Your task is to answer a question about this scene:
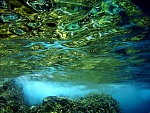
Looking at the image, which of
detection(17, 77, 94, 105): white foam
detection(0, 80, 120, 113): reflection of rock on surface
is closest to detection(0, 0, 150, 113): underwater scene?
detection(0, 80, 120, 113): reflection of rock on surface

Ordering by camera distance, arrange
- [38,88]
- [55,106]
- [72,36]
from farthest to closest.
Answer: [38,88] < [55,106] < [72,36]

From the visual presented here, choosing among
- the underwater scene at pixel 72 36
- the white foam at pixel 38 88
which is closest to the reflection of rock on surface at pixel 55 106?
the underwater scene at pixel 72 36

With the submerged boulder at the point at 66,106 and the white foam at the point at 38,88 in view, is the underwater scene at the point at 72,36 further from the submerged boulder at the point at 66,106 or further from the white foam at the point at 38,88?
the white foam at the point at 38,88

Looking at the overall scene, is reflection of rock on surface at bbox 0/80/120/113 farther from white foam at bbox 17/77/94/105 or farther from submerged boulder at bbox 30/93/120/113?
white foam at bbox 17/77/94/105

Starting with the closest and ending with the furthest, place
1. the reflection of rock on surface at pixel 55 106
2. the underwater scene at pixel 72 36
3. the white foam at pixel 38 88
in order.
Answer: the underwater scene at pixel 72 36
the reflection of rock on surface at pixel 55 106
the white foam at pixel 38 88

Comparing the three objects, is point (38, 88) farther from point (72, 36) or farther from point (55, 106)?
point (72, 36)

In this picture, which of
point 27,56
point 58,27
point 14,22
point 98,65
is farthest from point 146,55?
point 14,22

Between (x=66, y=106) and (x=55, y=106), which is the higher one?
(x=55, y=106)

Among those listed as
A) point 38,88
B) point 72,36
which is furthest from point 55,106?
point 38,88

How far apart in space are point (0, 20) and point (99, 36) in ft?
22.5

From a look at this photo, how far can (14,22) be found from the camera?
34.2 feet

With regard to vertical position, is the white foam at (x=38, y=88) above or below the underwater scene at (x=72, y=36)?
below

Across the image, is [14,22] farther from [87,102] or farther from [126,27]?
[87,102]

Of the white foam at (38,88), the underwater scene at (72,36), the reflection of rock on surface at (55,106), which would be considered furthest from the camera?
the white foam at (38,88)
